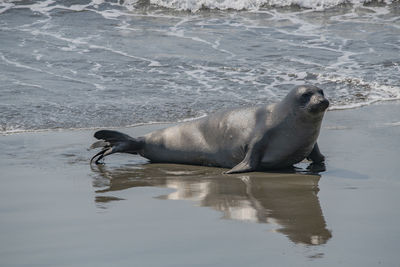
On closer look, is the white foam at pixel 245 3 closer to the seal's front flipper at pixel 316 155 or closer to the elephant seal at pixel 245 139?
the elephant seal at pixel 245 139

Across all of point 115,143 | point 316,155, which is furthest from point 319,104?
point 115,143

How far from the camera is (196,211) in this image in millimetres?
4508

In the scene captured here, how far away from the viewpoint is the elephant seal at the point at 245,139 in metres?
6.16

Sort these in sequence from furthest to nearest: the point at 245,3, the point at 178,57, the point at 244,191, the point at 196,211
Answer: the point at 245,3 < the point at 178,57 < the point at 244,191 < the point at 196,211

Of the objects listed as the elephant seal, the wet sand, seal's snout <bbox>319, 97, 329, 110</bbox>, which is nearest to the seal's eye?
the elephant seal

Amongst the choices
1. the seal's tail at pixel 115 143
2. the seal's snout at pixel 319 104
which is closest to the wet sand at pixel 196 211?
the seal's tail at pixel 115 143

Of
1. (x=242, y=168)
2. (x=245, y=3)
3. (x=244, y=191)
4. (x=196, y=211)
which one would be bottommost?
(x=245, y=3)

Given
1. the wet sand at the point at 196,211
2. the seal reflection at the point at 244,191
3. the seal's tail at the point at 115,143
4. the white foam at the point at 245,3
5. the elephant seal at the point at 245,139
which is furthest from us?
the white foam at the point at 245,3

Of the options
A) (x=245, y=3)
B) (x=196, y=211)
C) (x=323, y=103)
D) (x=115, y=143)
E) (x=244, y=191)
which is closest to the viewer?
(x=196, y=211)

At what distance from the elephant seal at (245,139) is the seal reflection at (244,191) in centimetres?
19

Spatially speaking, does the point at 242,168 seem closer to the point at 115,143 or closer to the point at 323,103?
the point at 323,103

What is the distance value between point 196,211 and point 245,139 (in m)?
1.97

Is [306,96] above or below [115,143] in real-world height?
above

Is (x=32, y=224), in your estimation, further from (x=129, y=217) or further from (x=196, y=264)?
(x=196, y=264)
